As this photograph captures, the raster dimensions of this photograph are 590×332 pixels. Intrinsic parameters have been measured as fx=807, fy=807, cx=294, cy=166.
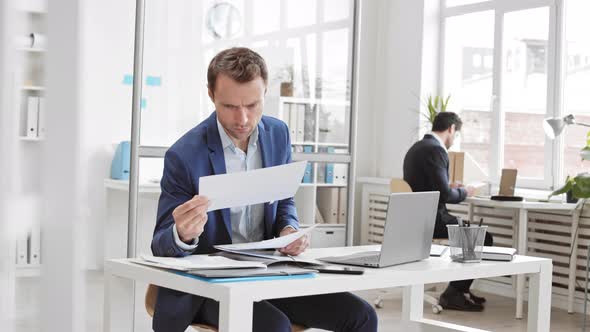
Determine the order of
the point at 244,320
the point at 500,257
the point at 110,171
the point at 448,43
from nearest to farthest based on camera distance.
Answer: the point at 244,320, the point at 500,257, the point at 110,171, the point at 448,43

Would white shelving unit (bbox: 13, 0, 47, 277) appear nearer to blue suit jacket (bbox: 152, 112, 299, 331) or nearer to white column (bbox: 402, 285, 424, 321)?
blue suit jacket (bbox: 152, 112, 299, 331)

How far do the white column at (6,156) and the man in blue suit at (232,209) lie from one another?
1.30 metres

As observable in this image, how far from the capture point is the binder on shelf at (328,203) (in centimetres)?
410

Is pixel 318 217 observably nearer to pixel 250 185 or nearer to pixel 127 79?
pixel 250 185

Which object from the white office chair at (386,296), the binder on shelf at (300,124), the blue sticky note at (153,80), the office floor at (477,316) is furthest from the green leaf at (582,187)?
the blue sticky note at (153,80)

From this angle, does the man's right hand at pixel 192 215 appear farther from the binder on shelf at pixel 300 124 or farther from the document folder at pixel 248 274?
the binder on shelf at pixel 300 124

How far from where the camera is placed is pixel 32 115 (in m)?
0.75

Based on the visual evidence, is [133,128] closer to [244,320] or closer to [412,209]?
[412,209]

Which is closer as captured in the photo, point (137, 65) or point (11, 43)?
point (11, 43)

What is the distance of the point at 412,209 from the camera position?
2074mm

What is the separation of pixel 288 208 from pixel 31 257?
1663 millimetres

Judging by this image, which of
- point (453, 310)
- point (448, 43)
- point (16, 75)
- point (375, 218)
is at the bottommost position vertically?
point (453, 310)

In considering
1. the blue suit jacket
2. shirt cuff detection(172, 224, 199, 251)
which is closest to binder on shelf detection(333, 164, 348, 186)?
the blue suit jacket

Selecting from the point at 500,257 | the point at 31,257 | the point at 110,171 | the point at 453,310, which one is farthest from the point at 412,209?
the point at 110,171
